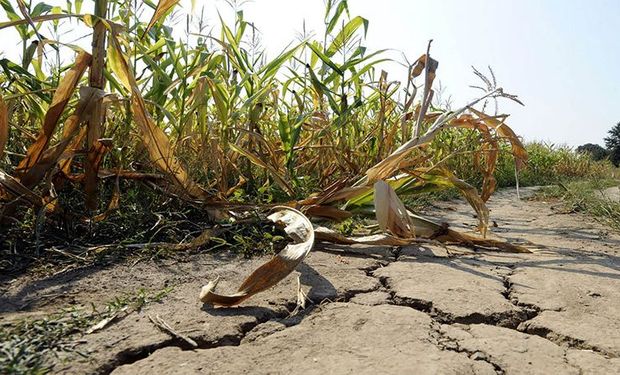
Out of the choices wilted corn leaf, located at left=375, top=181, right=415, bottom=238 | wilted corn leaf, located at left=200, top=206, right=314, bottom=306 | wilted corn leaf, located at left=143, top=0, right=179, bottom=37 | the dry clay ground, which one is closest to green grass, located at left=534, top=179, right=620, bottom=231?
the dry clay ground

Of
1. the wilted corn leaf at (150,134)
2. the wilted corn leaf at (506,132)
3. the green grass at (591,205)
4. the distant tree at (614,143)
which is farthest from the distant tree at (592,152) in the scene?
the wilted corn leaf at (150,134)

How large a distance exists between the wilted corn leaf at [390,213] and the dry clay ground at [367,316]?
0.09 meters

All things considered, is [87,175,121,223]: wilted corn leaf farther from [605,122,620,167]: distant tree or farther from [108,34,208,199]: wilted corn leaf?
[605,122,620,167]: distant tree

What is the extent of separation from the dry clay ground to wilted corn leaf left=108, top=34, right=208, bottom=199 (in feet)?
0.98

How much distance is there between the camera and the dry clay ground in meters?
1.02

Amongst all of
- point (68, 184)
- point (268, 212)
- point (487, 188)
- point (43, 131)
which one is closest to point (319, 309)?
point (268, 212)

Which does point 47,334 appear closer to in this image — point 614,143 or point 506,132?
point 506,132

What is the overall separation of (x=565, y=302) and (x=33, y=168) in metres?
1.39

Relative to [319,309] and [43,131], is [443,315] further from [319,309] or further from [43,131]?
[43,131]

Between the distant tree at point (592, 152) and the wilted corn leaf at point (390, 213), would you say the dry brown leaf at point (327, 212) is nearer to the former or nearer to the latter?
the wilted corn leaf at point (390, 213)

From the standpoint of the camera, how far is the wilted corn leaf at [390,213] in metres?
1.80

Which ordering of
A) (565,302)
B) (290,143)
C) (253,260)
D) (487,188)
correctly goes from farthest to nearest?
(487,188)
(290,143)
(253,260)
(565,302)

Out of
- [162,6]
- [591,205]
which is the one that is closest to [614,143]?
[591,205]

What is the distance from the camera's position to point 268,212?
1957 millimetres
